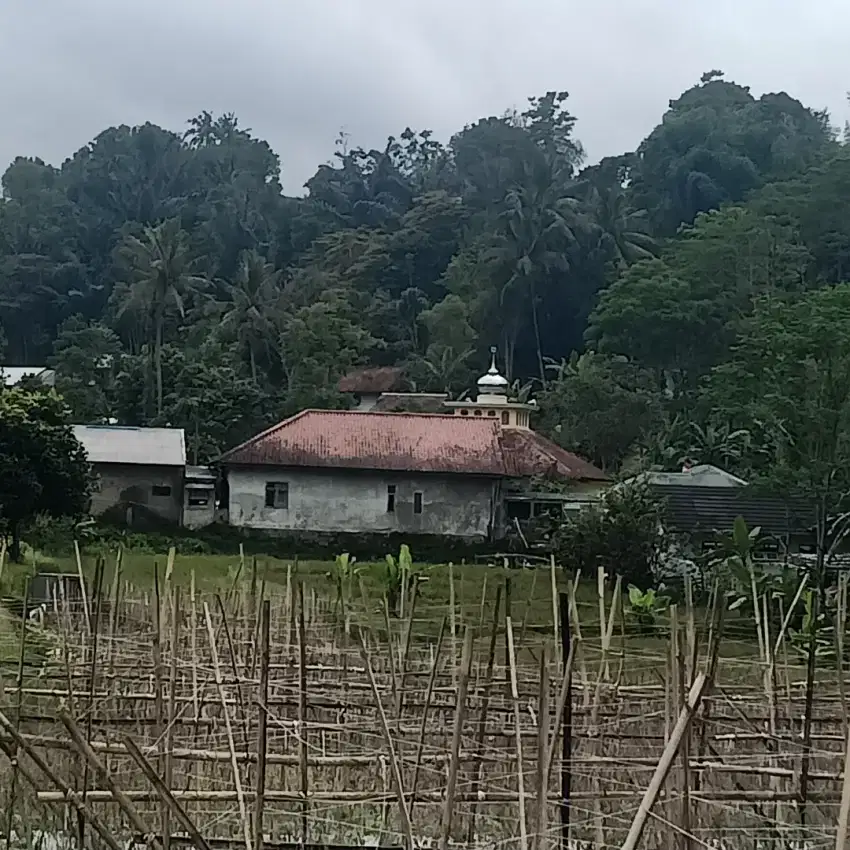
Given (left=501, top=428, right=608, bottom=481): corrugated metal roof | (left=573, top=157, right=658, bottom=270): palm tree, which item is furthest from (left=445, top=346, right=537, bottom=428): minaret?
(left=573, top=157, right=658, bottom=270): palm tree

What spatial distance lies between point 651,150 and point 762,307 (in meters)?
15.0

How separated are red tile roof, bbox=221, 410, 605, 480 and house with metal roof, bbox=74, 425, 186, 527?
82cm

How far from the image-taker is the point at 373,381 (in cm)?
2436

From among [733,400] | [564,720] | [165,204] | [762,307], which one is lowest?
[564,720]

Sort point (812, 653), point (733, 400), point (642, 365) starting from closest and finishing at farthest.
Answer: point (812, 653) → point (733, 400) → point (642, 365)

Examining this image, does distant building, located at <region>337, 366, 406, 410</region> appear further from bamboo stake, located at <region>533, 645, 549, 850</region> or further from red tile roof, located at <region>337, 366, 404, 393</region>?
bamboo stake, located at <region>533, 645, 549, 850</region>

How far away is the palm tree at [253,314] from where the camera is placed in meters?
23.3

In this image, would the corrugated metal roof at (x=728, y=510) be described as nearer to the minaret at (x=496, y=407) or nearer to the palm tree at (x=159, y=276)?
the minaret at (x=496, y=407)

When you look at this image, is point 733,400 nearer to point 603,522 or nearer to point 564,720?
point 603,522

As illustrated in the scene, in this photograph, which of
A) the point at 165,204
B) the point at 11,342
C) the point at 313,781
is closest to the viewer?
the point at 313,781

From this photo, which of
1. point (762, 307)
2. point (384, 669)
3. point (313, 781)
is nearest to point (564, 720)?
point (313, 781)

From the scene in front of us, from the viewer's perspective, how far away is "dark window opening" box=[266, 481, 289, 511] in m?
16.2

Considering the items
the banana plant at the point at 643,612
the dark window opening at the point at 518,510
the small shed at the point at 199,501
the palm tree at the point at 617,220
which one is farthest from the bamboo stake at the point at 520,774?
the palm tree at the point at 617,220

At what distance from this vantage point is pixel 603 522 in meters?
12.4
